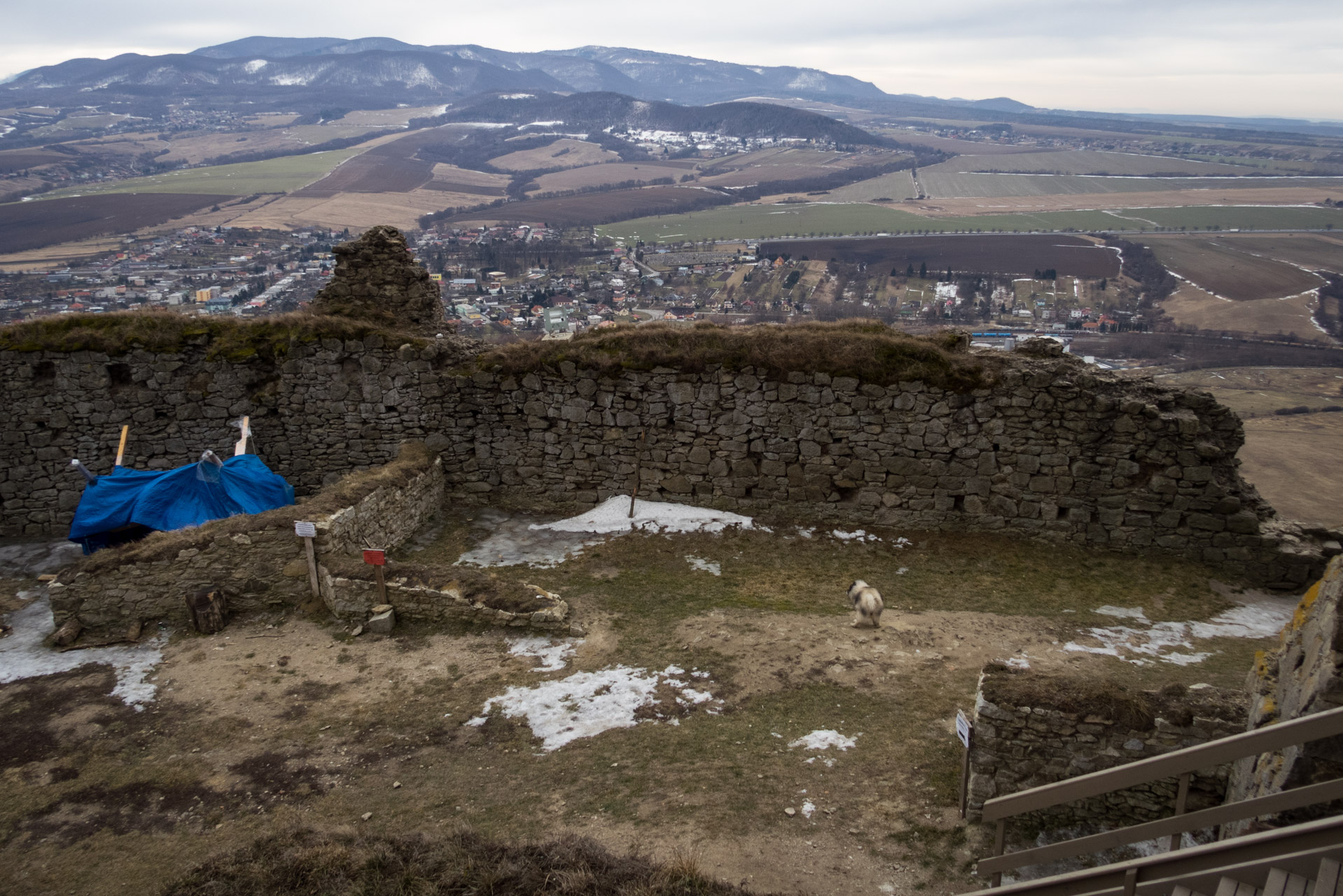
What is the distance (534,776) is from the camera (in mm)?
8492

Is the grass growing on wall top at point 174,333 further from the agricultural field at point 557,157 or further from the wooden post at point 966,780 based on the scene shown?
the agricultural field at point 557,157

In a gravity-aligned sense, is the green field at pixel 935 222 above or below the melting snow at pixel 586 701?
above

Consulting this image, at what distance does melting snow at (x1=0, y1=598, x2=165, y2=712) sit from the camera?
10812mm

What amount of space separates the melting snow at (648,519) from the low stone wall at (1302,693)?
9.85 m

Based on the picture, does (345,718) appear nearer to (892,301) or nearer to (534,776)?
(534,776)

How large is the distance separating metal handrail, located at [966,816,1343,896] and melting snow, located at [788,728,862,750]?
3.79 metres

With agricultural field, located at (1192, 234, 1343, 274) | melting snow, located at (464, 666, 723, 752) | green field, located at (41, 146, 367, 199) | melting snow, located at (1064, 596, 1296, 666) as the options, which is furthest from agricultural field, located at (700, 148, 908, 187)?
melting snow, located at (464, 666, 723, 752)

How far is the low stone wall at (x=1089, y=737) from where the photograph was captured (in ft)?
22.5

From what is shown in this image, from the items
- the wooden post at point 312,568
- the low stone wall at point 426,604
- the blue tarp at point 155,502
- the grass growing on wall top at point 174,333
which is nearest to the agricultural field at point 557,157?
the grass growing on wall top at point 174,333

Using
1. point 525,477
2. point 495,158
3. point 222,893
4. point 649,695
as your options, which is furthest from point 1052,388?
point 495,158

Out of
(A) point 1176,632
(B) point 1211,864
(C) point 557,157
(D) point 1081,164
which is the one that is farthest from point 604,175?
(B) point 1211,864

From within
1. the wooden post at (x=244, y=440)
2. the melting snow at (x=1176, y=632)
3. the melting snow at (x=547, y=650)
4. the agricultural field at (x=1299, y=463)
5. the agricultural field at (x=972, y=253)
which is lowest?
the agricultural field at (x=1299, y=463)

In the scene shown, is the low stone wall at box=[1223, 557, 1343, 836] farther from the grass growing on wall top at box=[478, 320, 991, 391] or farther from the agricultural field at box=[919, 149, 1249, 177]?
the agricultural field at box=[919, 149, 1249, 177]

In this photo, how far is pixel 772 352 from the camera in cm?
1520
